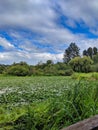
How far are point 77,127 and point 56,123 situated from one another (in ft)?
3.79

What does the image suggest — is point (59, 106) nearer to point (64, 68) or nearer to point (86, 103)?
point (86, 103)

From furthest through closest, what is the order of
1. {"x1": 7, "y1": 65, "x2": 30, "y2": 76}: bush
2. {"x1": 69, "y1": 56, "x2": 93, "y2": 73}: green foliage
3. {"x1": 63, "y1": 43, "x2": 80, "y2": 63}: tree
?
1. {"x1": 63, "y1": 43, "x2": 80, "y2": 63}: tree
2. {"x1": 69, "y1": 56, "x2": 93, "y2": 73}: green foliage
3. {"x1": 7, "y1": 65, "x2": 30, "y2": 76}: bush

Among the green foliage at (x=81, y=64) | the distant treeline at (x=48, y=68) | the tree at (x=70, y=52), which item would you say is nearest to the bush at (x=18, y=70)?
the distant treeline at (x=48, y=68)

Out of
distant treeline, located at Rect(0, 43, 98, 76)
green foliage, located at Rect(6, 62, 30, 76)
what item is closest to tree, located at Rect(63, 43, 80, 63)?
distant treeline, located at Rect(0, 43, 98, 76)

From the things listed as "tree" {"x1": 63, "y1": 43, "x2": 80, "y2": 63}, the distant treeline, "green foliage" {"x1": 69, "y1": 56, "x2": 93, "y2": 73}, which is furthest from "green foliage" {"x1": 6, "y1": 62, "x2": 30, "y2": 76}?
"tree" {"x1": 63, "y1": 43, "x2": 80, "y2": 63}

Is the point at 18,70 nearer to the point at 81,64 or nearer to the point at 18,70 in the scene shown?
the point at 18,70

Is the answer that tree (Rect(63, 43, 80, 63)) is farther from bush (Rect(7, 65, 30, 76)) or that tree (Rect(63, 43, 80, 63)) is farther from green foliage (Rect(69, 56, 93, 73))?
bush (Rect(7, 65, 30, 76))

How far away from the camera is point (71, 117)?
2.53 meters

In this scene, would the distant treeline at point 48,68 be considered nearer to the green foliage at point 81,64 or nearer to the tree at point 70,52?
the green foliage at point 81,64

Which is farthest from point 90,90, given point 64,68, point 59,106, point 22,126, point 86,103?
point 64,68

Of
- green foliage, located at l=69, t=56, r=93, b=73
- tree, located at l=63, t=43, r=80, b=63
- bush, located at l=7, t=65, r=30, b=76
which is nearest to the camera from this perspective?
bush, located at l=7, t=65, r=30, b=76

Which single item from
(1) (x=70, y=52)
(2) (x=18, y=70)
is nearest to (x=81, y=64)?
(2) (x=18, y=70)

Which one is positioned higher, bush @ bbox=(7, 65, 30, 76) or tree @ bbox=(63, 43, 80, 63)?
tree @ bbox=(63, 43, 80, 63)

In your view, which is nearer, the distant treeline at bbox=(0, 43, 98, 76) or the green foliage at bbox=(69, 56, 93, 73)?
the distant treeline at bbox=(0, 43, 98, 76)
